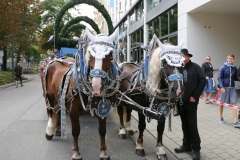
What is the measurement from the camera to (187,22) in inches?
489

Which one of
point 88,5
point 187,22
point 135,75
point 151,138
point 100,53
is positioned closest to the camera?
point 100,53

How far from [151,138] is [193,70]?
2087 millimetres

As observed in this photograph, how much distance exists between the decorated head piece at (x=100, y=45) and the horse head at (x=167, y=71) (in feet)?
2.45

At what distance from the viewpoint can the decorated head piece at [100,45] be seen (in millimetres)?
3807

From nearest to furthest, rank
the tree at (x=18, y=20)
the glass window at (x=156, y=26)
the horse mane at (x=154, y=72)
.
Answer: the horse mane at (x=154, y=72) → the glass window at (x=156, y=26) → the tree at (x=18, y=20)

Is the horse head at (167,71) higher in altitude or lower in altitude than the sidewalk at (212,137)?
higher

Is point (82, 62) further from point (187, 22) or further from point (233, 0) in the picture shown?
point (187, 22)

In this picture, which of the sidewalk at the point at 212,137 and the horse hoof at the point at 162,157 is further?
the sidewalk at the point at 212,137

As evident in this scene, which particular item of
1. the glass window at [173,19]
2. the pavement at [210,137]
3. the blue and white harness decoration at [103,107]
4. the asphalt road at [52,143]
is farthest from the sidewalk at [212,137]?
the glass window at [173,19]

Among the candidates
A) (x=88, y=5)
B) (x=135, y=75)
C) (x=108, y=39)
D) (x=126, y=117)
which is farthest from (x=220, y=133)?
(x=88, y=5)

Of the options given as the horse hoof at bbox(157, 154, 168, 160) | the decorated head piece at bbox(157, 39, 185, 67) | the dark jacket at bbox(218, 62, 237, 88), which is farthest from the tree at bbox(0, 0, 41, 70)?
the horse hoof at bbox(157, 154, 168, 160)


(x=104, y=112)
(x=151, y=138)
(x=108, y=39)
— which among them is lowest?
(x=151, y=138)

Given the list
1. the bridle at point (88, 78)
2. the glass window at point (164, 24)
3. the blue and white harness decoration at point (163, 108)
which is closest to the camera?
the bridle at point (88, 78)

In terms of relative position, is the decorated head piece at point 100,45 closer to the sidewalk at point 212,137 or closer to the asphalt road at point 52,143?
the asphalt road at point 52,143
